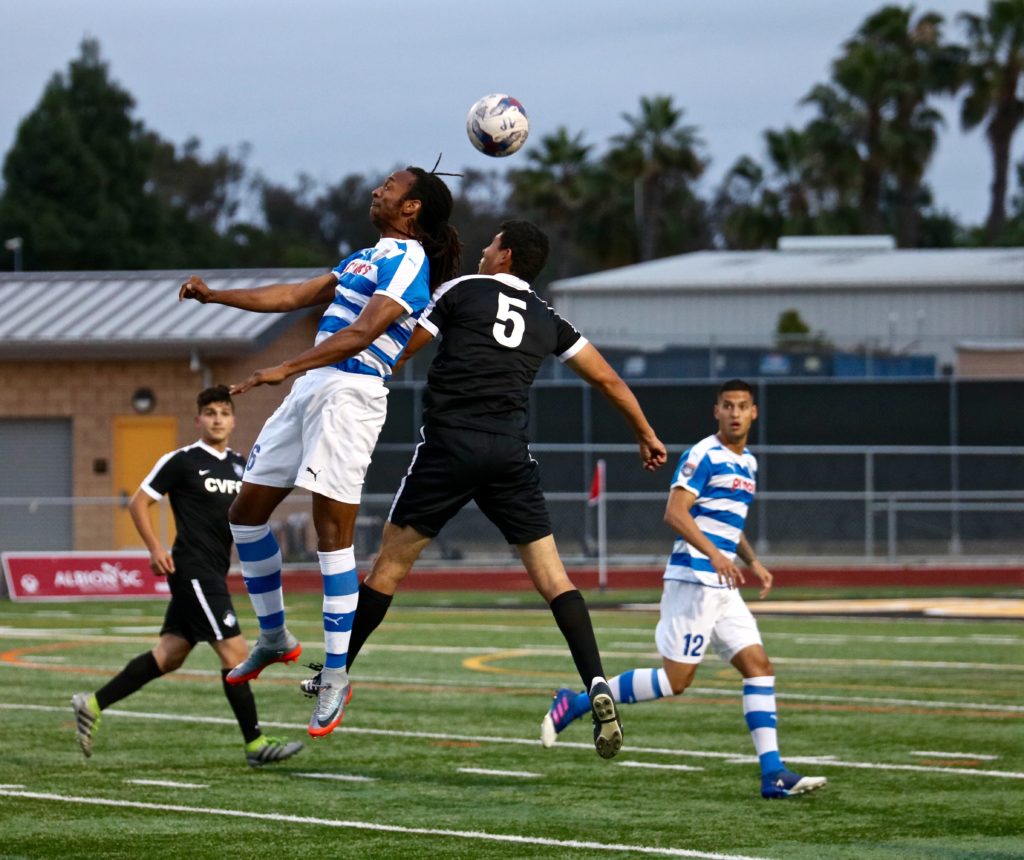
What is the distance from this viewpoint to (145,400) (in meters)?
34.0

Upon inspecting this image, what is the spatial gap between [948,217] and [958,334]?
1303 inches

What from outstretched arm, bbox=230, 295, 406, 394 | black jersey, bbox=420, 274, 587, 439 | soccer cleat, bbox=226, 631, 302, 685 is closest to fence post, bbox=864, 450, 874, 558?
soccer cleat, bbox=226, 631, 302, 685

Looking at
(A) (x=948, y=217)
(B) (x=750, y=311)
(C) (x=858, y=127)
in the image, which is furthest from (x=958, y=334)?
(A) (x=948, y=217)

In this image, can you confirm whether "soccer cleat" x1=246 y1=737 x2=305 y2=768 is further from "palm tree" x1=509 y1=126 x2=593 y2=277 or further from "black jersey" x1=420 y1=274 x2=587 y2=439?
"palm tree" x1=509 y1=126 x2=593 y2=277

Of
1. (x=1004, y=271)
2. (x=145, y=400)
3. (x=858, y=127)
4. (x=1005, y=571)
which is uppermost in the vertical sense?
(x=858, y=127)

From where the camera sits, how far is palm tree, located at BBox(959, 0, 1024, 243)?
66.4 meters

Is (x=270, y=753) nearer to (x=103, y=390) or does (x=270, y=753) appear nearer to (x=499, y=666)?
(x=499, y=666)

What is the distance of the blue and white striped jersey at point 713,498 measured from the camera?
36.3 feet

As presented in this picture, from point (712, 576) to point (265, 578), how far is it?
299cm

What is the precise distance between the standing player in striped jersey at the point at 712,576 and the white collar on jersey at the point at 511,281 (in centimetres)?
252

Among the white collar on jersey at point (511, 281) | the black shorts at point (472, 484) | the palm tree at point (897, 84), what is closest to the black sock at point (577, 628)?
the black shorts at point (472, 484)

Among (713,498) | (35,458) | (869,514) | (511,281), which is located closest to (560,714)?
(713,498)

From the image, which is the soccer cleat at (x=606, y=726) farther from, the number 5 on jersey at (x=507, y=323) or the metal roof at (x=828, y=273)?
the metal roof at (x=828, y=273)

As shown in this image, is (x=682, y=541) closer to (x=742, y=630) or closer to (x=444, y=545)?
(x=742, y=630)
